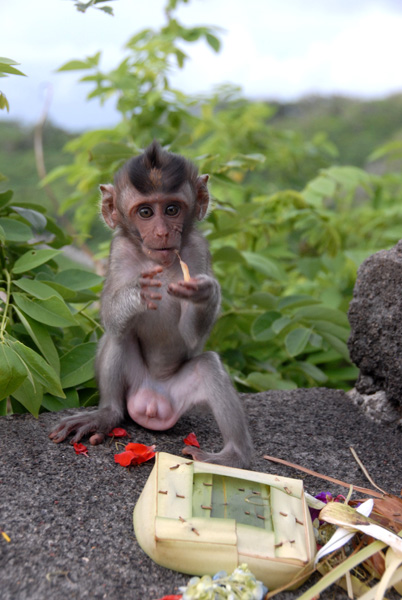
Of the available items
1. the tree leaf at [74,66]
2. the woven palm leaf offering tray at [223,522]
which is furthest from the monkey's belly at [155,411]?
the tree leaf at [74,66]

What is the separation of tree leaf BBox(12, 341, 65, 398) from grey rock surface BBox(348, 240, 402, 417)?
2.01 meters

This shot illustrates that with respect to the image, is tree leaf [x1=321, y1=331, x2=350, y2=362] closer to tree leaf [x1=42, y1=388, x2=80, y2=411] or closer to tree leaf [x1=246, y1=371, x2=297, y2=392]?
tree leaf [x1=246, y1=371, x2=297, y2=392]

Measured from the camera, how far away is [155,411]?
13.2ft

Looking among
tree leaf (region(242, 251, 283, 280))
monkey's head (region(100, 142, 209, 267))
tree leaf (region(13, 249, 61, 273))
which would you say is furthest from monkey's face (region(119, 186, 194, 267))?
tree leaf (region(242, 251, 283, 280))

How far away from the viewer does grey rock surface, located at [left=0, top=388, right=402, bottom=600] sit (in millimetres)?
2658

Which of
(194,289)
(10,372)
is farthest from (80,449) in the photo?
(194,289)

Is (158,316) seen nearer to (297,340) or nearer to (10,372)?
(10,372)

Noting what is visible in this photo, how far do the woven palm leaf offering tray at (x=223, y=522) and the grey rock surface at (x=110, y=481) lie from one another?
0.12 m

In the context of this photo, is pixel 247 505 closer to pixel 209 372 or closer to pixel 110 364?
pixel 209 372

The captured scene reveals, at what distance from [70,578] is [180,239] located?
2.08 m

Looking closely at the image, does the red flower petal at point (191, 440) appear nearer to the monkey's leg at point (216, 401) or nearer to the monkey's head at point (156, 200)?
the monkey's leg at point (216, 401)

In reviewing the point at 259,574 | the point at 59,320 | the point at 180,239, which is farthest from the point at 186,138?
the point at 259,574

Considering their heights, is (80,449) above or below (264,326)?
below

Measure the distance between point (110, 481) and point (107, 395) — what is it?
30.6 inches
